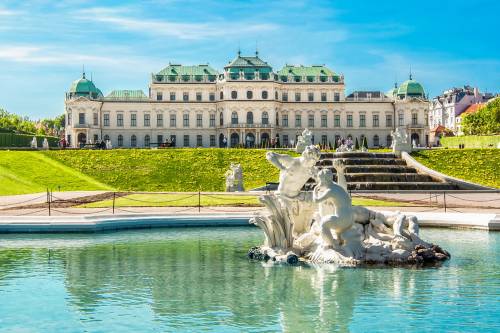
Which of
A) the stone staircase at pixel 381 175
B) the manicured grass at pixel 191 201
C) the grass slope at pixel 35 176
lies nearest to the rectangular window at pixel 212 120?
the grass slope at pixel 35 176

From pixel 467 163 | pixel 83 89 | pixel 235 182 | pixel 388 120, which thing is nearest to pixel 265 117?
pixel 388 120

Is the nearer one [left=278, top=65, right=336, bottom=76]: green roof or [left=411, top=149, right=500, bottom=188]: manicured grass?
[left=411, top=149, right=500, bottom=188]: manicured grass

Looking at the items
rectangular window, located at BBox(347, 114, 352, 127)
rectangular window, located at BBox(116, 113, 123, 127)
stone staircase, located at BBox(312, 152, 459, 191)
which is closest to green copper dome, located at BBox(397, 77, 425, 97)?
rectangular window, located at BBox(347, 114, 352, 127)

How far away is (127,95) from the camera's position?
99125 millimetres

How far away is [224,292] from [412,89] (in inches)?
3559

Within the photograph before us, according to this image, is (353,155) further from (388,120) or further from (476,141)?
(388,120)

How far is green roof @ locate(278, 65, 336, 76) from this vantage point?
99438mm

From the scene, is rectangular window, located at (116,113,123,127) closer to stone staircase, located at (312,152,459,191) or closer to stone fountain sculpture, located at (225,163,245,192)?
stone staircase, located at (312,152,459,191)

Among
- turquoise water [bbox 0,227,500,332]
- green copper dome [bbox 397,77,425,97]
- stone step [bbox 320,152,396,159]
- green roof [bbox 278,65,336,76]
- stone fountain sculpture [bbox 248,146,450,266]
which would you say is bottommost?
turquoise water [bbox 0,227,500,332]

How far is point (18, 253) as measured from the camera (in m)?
18.1

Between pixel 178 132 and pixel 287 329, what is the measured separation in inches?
3491

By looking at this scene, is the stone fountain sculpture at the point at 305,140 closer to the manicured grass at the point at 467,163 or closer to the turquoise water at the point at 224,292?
the manicured grass at the point at 467,163

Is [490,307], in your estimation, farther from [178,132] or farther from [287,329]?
[178,132]

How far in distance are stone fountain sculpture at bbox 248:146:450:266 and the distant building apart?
119 meters
